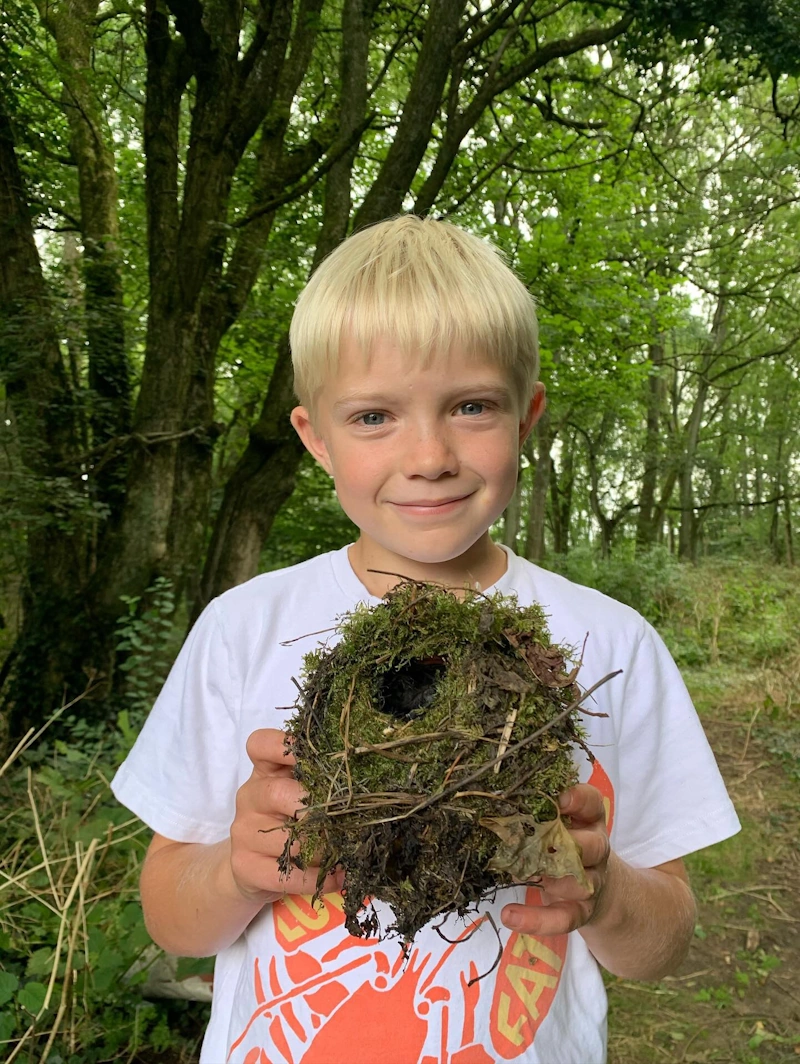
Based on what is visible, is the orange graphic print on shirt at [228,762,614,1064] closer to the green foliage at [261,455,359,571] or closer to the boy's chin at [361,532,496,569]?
the boy's chin at [361,532,496,569]

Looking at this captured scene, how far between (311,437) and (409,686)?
2.90ft

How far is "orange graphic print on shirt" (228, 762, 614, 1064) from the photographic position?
1444 millimetres

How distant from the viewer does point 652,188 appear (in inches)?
472

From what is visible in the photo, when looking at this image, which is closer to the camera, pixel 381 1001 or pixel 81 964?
pixel 381 1001

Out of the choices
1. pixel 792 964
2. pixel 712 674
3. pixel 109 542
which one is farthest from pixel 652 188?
pixel 792 964

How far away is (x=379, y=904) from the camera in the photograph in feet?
4.89

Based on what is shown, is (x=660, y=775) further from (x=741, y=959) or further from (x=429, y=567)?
(x=741, y=959)

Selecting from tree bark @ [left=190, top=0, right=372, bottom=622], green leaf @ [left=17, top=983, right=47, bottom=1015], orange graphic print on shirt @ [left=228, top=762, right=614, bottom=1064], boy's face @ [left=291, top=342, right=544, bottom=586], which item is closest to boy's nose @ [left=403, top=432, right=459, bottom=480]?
boy's face @ [left=291, top=342, right=544, bottom=586]

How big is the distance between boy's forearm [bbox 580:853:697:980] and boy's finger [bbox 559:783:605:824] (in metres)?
0.34

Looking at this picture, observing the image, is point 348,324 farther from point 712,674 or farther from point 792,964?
point 712,674

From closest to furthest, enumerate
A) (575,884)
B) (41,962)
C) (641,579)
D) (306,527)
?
1. (575,884)
2. (41,962)
3. (306,527)
4. (641,579)

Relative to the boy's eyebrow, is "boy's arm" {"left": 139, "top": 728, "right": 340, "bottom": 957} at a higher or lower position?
lower

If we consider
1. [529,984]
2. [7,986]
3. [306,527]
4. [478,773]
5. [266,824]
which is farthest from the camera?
[306,527]

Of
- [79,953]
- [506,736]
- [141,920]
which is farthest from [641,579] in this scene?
[506,736]
